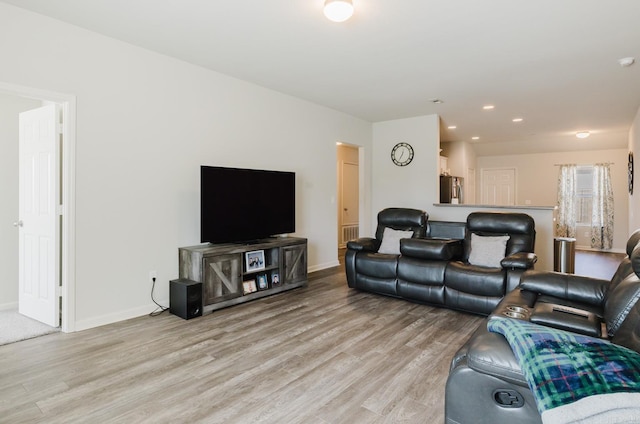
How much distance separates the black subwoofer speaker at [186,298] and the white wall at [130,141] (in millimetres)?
265

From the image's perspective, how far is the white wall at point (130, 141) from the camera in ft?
9.86

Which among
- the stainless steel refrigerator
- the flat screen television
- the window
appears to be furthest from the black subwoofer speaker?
the window

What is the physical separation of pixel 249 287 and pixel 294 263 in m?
0.72

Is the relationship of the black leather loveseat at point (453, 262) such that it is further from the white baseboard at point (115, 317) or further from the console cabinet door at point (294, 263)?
the white baseboard at point (115, 317)

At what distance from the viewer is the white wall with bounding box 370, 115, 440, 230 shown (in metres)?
6.24

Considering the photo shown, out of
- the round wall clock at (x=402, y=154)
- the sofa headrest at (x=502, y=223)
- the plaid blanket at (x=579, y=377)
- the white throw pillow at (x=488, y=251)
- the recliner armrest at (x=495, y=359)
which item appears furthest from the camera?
the round wall clock at (x=402, y=154)

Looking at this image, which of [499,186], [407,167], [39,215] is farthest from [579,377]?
[499,186]

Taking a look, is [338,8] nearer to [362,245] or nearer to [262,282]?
[362,245]

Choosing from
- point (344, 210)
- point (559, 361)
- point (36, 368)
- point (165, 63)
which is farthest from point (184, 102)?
point (344, 210)

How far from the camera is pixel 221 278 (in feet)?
12.2

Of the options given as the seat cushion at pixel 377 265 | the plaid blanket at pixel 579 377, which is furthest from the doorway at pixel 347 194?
the plaid blanket at pixel 579 377

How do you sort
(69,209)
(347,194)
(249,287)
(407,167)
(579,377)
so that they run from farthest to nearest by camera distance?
(347,194)
(407,167)
(249,287)
(69,209)
(579,377)

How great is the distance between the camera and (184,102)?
3.87 meters

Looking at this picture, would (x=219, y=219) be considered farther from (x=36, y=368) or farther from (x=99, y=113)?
(x=36, y=368)
